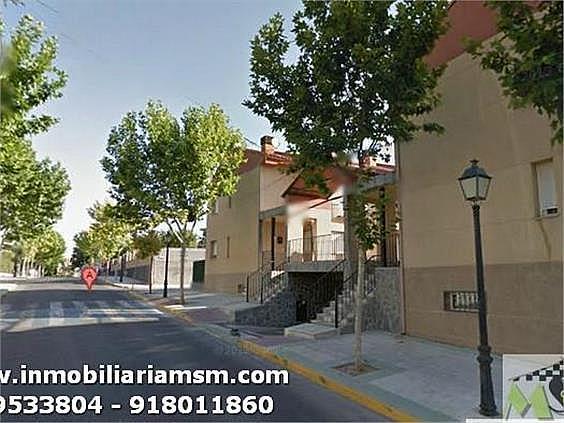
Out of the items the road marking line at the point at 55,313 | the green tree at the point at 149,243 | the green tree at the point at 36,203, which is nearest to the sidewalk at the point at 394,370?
the road marking line at the point at 55,313

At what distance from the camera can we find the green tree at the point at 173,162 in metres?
18.5

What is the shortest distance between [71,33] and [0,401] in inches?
267

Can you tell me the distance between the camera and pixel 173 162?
725 inches

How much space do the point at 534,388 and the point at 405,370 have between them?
80.3 inches

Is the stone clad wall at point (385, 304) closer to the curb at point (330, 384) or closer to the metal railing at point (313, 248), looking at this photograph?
the curb at point (330, 384)

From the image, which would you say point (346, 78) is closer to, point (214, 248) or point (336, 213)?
point (336, 213)

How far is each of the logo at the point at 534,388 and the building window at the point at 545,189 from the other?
253 centimetres

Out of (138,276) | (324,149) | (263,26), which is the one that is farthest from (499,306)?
(138,276)

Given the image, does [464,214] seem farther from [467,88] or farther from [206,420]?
[206,420]

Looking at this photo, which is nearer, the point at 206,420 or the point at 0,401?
the point at 206,420

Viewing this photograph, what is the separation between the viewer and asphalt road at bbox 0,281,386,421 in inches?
223

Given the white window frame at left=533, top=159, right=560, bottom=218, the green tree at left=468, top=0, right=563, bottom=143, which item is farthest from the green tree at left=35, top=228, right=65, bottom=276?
the green tree at left=468, top=0, right=563, bottom=143

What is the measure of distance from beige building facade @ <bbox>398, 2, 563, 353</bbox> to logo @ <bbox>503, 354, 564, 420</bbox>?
13.6 inches

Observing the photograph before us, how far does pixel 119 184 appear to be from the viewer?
64.5 ft
